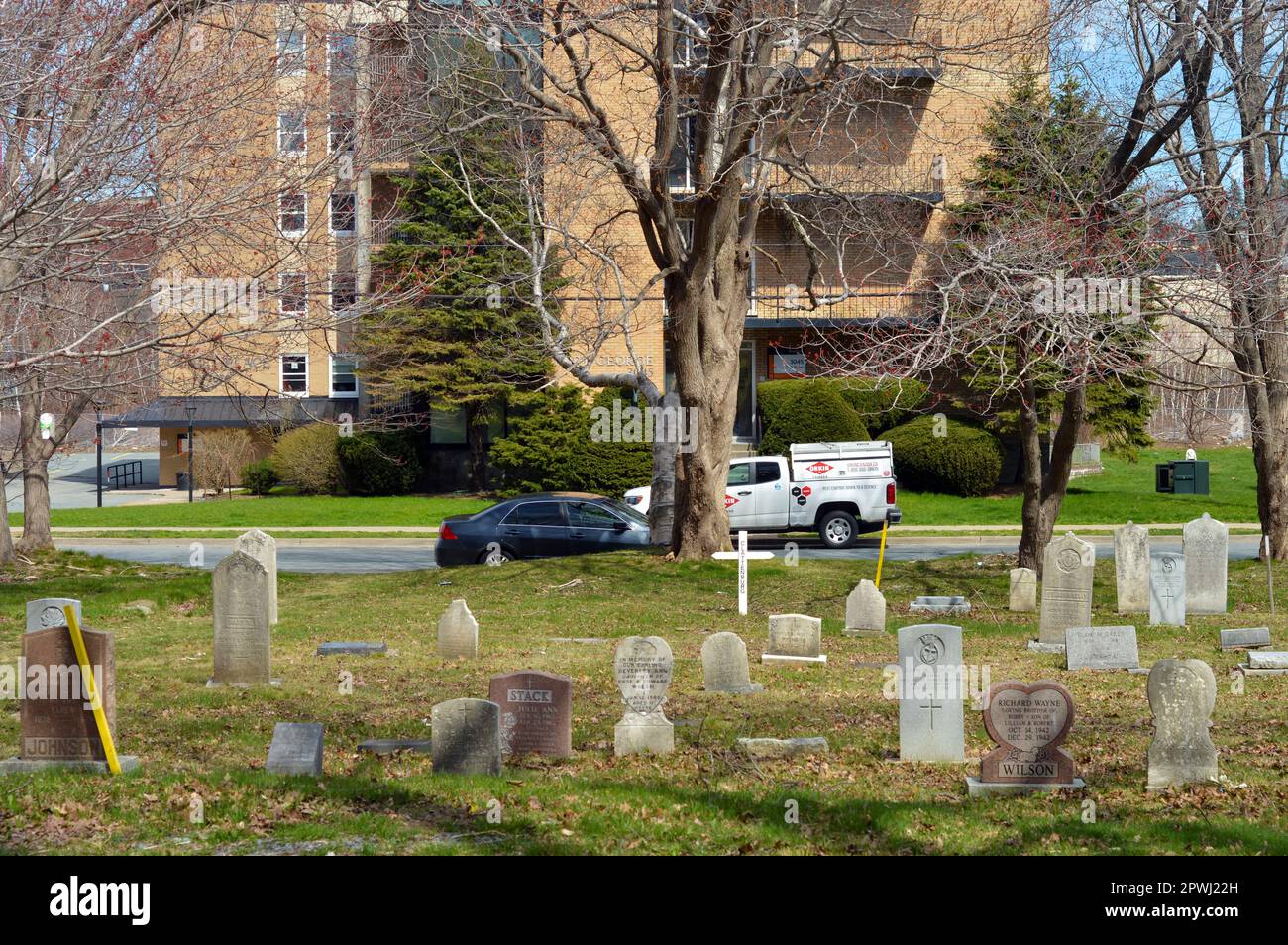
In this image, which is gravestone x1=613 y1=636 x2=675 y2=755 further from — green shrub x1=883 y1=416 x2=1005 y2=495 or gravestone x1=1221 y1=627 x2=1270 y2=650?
green shrub x1=883 y1=416 x2=1005 y2=495

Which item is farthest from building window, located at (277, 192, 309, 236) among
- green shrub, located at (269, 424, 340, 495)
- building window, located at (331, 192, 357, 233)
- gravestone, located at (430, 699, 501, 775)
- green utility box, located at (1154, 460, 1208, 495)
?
green utility box, located at (1154, 460, 1208, 495)

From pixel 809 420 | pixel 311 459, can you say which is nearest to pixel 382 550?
pixel 311 459

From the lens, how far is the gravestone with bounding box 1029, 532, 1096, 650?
14.4 meters

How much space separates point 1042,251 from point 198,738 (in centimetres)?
1030

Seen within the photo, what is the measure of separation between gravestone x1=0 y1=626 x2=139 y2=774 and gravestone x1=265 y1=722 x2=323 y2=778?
932 millimetres

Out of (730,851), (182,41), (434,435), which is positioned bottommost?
(730,851)

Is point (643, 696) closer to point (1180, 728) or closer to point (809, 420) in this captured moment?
point (1180, 728)

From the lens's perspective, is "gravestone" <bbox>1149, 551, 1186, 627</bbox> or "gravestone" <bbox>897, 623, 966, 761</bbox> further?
"gravestone" <bbox>1149, 551, 1186, 627</bbox>

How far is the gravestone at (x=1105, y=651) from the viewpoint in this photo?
1290cm

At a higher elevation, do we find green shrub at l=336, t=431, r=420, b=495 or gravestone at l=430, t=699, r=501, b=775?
green shrub at l=336, t=431, r=420, b=495

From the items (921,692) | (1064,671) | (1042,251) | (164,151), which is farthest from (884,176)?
(921,692)

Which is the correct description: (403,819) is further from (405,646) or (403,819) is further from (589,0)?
(589,0)

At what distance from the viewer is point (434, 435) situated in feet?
134

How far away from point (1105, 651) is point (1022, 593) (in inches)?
164
